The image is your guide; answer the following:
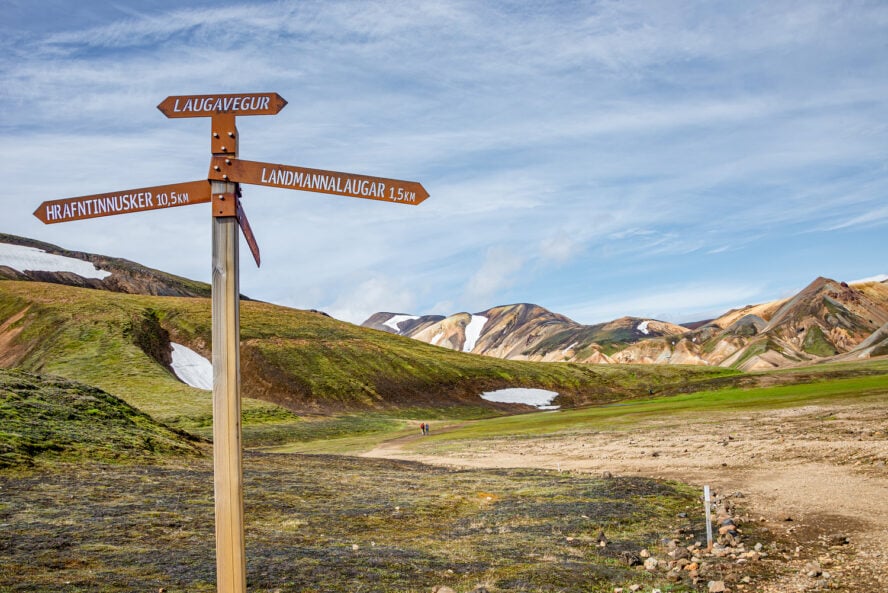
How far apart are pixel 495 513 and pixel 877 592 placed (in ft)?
36.3

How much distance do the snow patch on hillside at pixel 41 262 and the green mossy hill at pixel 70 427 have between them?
15513 cm

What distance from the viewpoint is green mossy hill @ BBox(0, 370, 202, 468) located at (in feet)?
85.3

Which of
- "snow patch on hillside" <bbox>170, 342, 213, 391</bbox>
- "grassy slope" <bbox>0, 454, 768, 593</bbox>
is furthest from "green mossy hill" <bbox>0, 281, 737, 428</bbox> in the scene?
"grassy slope" <bbox>0, 454, 768, 593</bbox>

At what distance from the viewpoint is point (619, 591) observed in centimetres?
1259

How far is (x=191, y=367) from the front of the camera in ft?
383

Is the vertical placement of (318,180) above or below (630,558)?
above

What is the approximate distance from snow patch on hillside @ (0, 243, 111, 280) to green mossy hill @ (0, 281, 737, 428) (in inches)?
1456

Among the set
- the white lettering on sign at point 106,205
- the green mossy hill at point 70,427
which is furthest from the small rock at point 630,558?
the green mossy hill at point 70,427

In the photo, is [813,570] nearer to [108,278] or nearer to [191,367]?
[191,367]

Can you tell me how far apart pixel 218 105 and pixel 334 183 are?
169 cm

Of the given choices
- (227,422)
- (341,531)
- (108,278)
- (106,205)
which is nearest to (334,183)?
(106,205)

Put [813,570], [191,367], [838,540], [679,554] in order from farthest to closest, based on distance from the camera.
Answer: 1. [191,367]
2. [838,540]
3. [679,554]
4. [813,570]

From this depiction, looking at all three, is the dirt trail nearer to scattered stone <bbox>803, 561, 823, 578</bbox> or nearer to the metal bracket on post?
scattered stone <bbox>803, 561, 823, 578</bbox>

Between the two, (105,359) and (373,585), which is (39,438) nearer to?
(373,585)
